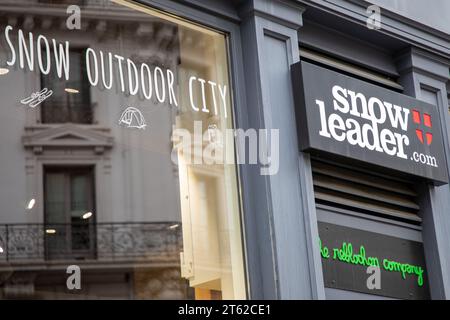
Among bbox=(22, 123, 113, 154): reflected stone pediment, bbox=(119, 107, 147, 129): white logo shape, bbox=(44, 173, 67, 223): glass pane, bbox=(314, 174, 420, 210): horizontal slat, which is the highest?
bbox=(119, 107, 147, 129): white logo shape

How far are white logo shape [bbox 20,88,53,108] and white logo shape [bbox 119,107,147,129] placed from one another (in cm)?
60

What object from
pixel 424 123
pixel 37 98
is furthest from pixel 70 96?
pixel 424 123

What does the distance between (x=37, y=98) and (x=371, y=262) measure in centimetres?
309

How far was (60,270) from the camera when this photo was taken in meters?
5.97

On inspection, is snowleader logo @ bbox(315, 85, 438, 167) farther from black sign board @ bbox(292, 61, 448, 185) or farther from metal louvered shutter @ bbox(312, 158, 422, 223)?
metal louvered shutter @ bbox(312, 158, 422, 223)

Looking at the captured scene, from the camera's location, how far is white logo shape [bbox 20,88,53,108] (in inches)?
247

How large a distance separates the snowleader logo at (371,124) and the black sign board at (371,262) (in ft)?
2.38

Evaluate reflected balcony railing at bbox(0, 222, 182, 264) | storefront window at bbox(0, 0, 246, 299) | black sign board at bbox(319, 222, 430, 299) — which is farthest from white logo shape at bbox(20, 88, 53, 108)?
black sign board at bbox(319, 222, 430, 299)

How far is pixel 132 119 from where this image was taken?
6809 millimetres

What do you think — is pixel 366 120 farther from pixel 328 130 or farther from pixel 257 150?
pixel 257 150

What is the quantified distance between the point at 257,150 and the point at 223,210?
0.53 metres

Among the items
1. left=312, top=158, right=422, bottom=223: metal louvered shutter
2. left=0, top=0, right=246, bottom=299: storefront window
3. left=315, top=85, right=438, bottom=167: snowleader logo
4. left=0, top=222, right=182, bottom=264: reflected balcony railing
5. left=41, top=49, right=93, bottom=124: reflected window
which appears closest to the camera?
left=0, top=222, right=182, bottom=264: reflected balcony railing

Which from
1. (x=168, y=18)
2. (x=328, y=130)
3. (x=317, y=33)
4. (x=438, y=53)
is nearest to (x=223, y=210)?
→ (x=328, y=130)
